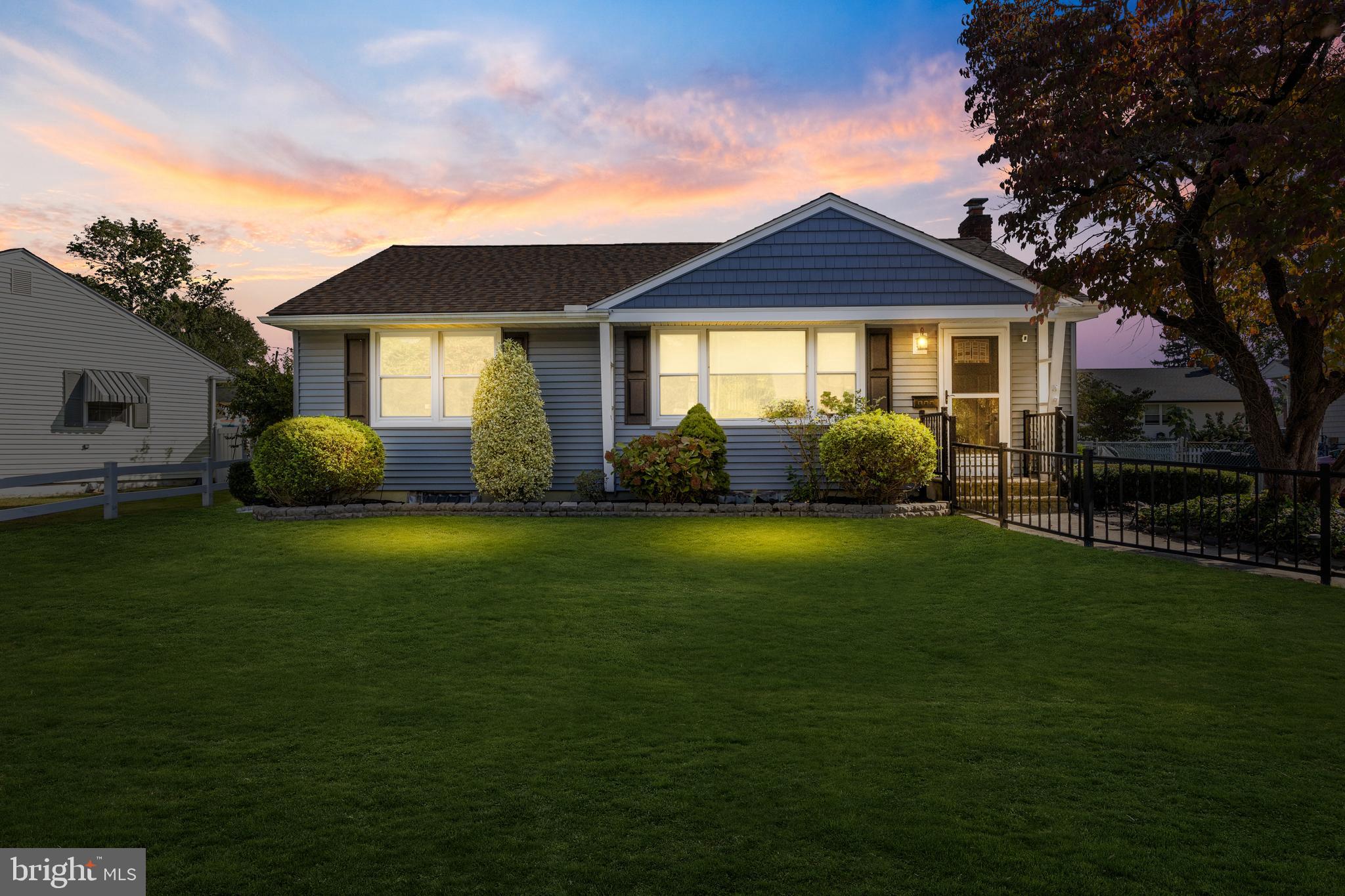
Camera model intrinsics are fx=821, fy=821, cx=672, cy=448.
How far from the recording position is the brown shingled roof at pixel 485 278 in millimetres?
15195

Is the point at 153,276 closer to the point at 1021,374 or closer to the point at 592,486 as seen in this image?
the point at 592,486

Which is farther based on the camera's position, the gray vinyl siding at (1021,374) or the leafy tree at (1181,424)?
the leafy tree at (1181,424)

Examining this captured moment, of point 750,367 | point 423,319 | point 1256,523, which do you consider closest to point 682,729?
point 1256,523

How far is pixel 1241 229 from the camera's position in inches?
352

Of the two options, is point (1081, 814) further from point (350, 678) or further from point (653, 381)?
point (653, 381)

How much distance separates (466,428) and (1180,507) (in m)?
11.7

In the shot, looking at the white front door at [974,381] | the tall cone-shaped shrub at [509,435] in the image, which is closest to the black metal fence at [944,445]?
the white front door at [974,381]

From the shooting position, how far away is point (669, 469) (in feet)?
43.2

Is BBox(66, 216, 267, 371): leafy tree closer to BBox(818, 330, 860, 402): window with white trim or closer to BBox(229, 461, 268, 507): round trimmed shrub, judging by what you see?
BBox(229, 461, 268, 507): round trimmed shrub

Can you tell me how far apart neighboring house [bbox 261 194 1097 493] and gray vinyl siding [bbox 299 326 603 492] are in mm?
27

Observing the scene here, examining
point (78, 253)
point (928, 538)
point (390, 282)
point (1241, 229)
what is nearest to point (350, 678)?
point (928, 538)

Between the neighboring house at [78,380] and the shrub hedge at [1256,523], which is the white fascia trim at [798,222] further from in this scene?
the neighboring house at [78,380]

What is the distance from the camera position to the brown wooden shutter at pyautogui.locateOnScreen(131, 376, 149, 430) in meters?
22.7

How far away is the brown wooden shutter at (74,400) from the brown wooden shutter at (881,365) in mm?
19713
